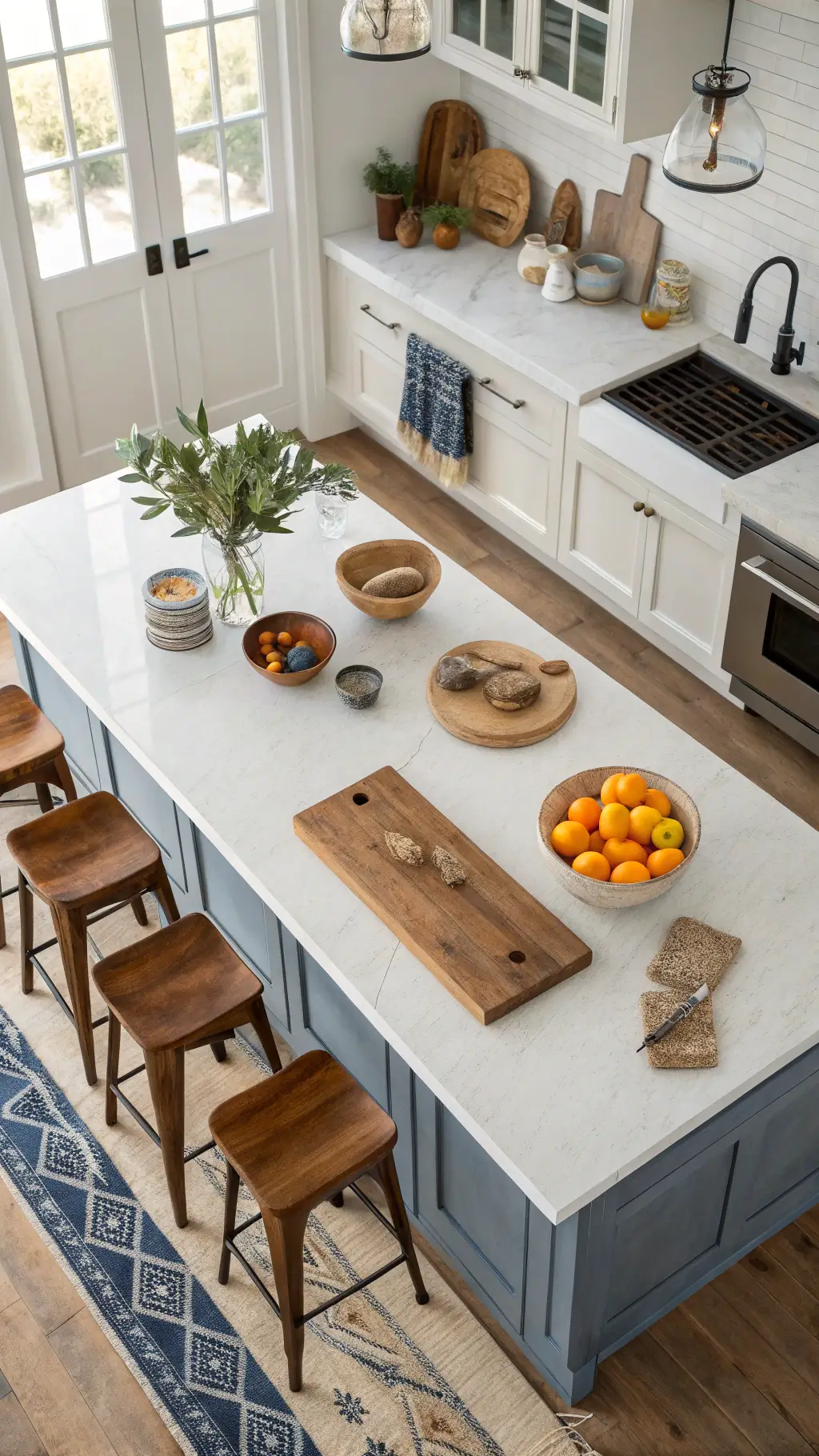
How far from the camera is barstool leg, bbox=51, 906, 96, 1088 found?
3.38 m

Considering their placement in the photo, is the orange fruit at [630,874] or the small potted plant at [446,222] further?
the small potted plant at [446,222]

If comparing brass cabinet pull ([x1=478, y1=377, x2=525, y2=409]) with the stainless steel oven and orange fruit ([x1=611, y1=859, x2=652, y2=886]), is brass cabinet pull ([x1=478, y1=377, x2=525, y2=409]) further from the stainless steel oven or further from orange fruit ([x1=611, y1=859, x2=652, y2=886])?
orange fruit ([x1=611, y1=859, x2=652, y2=886])

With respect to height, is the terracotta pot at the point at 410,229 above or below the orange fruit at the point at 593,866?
below

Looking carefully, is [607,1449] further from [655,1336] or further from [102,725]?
[102,725]

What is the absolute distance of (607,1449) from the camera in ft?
9.61

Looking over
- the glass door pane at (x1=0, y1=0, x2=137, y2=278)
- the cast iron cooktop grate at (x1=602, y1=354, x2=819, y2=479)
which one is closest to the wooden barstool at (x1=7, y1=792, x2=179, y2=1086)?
the cast iron cooktop grate at (x1=602, y1=354, x2=819, y2=479)

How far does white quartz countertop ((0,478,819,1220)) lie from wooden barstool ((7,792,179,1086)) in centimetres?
27

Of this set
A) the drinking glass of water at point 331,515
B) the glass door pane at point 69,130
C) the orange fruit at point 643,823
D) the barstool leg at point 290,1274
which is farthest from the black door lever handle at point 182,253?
the barstool leg at point 290,1274

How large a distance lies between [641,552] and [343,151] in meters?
2.22

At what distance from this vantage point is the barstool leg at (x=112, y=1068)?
335cm

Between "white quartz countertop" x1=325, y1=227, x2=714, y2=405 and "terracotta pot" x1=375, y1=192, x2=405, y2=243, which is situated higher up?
"terracotta pot" x1=375, y1=192, x2=405, y2=243

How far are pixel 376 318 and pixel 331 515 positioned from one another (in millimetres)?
2081

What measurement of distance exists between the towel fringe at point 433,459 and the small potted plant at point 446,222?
2.39 ft

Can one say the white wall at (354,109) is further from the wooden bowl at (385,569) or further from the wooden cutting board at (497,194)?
the wooden bowl at (385,569)
